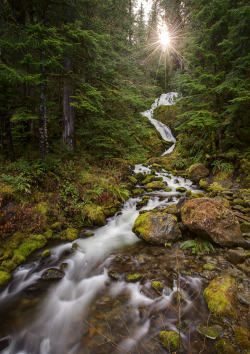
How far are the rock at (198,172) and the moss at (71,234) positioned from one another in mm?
8089

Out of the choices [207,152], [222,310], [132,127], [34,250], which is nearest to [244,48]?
[207,152]

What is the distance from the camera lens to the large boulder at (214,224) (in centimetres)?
506

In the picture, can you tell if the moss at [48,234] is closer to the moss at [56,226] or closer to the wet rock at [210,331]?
the moss at [56,226]

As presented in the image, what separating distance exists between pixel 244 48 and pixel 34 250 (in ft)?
42.3

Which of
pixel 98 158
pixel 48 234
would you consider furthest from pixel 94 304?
pixel 98 158

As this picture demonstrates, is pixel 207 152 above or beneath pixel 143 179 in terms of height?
above

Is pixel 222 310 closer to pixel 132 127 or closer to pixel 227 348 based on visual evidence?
pixel 227 348

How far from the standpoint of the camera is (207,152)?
11.9 meters

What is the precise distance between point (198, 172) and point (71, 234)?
8.57 m

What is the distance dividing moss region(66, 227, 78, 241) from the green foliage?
364 centimetres

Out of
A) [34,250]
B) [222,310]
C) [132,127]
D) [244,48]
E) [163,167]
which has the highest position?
[244,48]

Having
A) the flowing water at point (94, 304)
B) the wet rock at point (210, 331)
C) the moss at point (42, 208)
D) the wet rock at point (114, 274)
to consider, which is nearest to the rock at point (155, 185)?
the flowing water at point (94, 304)

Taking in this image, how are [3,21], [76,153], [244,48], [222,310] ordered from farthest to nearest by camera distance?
[76,153] → [244,48] → [3,21] → [222,310]

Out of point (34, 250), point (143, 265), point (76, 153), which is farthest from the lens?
point (76, 153)
